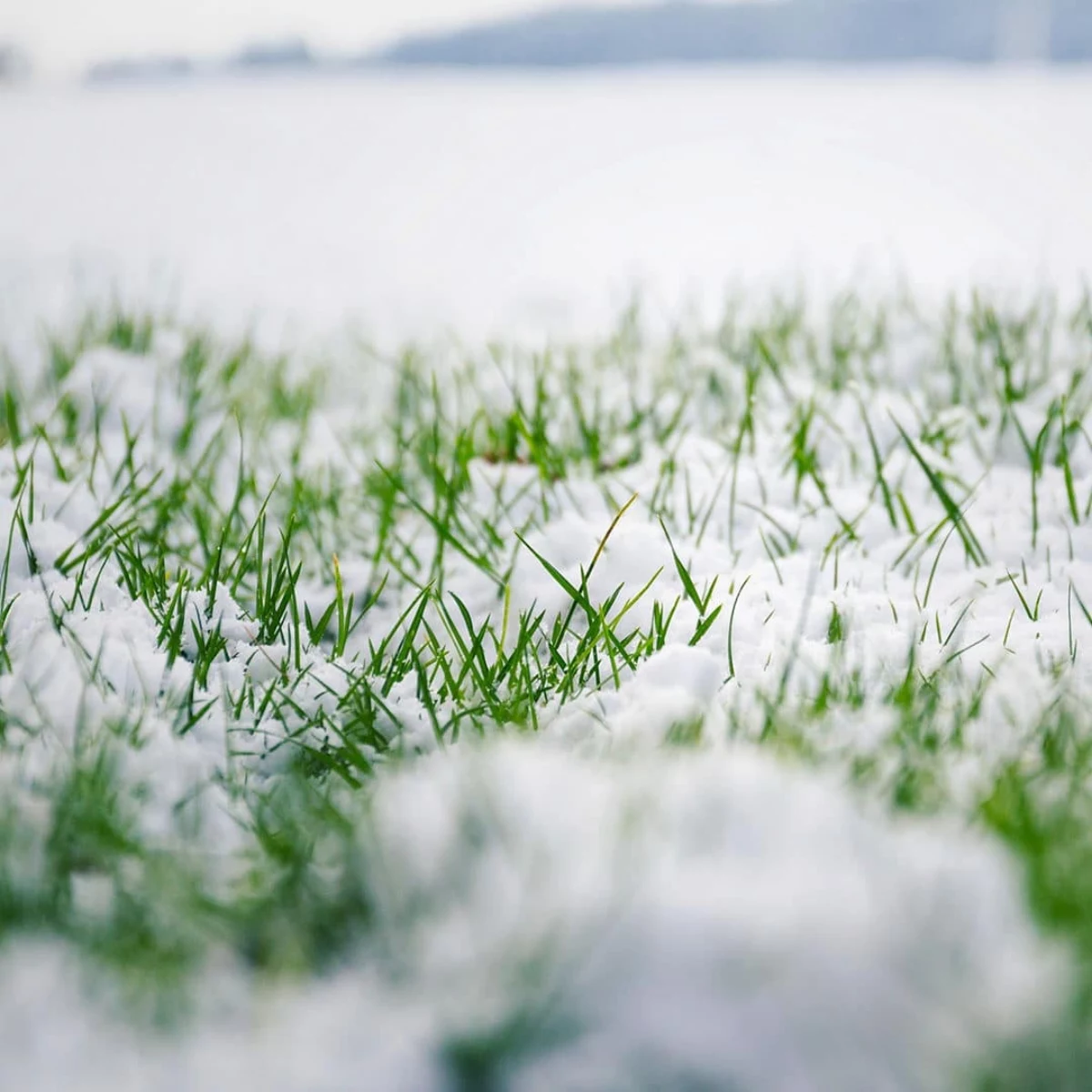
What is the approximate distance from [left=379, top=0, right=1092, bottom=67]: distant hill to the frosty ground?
4353mm

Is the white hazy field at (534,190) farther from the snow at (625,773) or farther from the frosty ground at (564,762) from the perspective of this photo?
the frosty ground at (564,762)

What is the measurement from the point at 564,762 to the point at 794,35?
5.97 meters

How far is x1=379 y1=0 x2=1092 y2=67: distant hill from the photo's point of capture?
5.79m

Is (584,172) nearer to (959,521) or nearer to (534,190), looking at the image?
(534,190)

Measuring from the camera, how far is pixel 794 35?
5941mm

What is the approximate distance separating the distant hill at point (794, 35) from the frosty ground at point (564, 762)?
14.3 ft

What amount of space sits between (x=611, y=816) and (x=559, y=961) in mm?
124

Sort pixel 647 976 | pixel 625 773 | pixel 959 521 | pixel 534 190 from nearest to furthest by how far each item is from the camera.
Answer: pixel 647 976 → pixel 625 773 → pixel 959 521 → pixel 534 190

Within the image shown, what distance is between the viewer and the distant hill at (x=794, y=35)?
228 inches

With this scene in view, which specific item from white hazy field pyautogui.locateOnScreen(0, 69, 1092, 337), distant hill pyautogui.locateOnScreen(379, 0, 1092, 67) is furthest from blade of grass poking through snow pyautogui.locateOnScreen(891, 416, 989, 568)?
distant hill pyautogui.locateOnScreen(379, 0, 1092, 67)

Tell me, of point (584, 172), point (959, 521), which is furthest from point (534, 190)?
point (959, 521)

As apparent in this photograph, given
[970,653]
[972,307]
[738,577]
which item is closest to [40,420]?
[738,577]

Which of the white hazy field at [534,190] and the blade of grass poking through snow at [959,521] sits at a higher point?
the white hazy field at [534,190]

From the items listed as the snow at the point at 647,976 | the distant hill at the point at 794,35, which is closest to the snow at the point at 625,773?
the snow at the point at 647,976
